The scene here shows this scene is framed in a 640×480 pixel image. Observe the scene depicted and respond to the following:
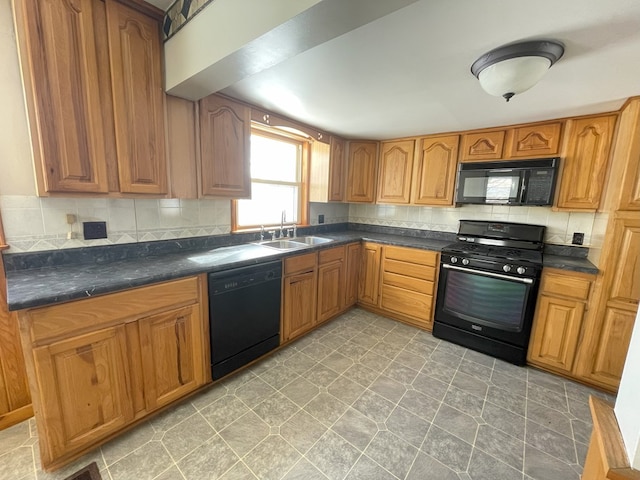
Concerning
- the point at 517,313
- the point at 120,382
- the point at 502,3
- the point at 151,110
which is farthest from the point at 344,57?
the point at 517,313

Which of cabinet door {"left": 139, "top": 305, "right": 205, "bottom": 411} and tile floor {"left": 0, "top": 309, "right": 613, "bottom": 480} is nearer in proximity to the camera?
tile floor {"left": 0, "top": 309, "right": 613, "bottom": 480}

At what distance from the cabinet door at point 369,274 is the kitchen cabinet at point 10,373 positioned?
291 centimetres

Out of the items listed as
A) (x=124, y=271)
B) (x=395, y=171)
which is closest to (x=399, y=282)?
(x=395, y=171)

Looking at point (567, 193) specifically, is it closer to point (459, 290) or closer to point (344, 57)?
point (459, 290)

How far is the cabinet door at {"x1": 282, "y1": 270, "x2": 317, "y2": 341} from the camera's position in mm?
2406

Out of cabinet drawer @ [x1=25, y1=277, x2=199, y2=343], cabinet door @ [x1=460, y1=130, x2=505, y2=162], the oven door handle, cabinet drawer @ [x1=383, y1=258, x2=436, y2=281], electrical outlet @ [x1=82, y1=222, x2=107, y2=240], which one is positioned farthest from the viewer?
→ cabinet drawer @ [x1=383, y1=258, x2=436, y2=281]

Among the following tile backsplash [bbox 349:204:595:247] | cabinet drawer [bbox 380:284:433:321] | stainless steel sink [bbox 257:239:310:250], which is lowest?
cabinet drawer [bbox 380:284:433:321]

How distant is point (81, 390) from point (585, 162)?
384 cm

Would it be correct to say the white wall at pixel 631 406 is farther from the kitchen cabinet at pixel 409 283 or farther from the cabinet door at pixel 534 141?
the cabinet door at pixel 534 141

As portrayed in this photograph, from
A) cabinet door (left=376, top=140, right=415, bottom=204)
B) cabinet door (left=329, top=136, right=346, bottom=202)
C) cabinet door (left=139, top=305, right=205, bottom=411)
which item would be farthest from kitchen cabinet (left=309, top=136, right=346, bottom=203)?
cabinet door (left=139, top=305, right=205, bottom=411)

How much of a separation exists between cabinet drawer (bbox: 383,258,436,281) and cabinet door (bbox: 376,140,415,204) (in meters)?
0.78

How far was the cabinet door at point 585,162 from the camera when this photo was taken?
2164mm

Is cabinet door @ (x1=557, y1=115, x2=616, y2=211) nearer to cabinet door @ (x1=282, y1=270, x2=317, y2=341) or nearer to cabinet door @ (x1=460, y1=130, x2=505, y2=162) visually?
cabinet door @ (x1=460, y1=130, x2=505, y2=162)

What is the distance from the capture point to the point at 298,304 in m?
2.53
